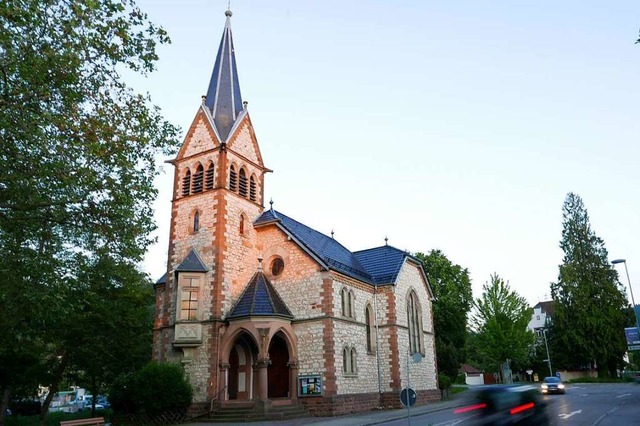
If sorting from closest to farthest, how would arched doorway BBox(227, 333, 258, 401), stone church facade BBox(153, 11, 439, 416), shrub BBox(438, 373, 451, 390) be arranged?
stone church facade BBox(153, 11, 439, 416) → arched doorway BBox(227, 333, 258, 401) → shrub BBox(438, 373, 451, 390)

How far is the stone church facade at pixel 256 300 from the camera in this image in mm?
23969

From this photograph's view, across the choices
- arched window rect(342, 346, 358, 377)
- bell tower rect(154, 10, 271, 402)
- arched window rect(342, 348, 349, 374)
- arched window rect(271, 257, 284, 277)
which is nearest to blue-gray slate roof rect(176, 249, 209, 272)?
bell tower rect(154, 10, 271, 402)

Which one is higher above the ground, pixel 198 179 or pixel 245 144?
pixel 245 144

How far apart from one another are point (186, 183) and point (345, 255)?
445 inches

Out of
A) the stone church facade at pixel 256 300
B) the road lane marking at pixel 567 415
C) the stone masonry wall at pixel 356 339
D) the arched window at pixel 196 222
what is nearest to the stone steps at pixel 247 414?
the stone church facade at pixel 256 300

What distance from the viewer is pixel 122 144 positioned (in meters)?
13.2

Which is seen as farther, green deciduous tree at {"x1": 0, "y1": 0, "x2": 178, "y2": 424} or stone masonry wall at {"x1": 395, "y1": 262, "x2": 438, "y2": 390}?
stone masonry wall at {"x1": 395, "y1": 262, "x2": 438, "y2": 390}

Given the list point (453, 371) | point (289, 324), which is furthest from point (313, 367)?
point (453, 371)

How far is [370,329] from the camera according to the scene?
29.1 meters

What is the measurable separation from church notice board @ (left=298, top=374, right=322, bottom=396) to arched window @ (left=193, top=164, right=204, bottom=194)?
1184 cm

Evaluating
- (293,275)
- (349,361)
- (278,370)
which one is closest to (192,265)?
(293,275)

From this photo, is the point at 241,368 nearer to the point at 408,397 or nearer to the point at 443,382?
the point at 408,397

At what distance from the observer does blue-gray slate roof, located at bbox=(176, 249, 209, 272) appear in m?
25.1

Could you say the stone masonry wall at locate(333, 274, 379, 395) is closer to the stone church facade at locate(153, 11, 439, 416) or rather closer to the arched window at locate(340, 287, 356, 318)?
the stone church facade at locate(153, 11, 439, 416)
